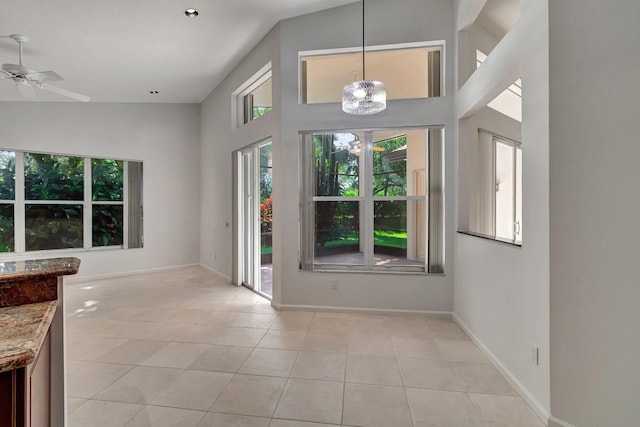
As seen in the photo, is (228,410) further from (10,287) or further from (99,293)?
(99,293)

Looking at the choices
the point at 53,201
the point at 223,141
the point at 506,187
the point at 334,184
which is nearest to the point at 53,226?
the point at 53,201

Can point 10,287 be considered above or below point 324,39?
below

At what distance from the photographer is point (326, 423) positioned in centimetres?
182

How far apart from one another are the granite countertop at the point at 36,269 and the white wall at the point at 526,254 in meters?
2.54

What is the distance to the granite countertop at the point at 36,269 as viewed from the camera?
1.21m

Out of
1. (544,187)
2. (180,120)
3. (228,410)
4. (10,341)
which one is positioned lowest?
(228,410)

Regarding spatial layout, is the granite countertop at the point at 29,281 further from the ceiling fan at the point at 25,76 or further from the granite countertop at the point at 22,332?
the ceiling fan at the point at 25,76

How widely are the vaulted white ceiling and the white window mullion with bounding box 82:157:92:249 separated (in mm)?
1350

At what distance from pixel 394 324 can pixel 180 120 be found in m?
5.79

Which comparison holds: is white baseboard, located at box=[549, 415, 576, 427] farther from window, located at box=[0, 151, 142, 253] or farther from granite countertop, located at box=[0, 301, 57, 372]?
window, located at box=[0, 151, 142, 253]

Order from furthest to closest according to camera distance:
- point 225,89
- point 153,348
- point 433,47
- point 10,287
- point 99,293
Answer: point 225,89 < point 99,293 < point 433,47 < point 153,348 < point 10,287

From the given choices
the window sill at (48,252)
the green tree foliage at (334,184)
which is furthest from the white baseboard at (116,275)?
the green tree foliage at (334,184)

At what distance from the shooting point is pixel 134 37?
3693mm

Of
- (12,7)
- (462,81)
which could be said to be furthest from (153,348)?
(462,81)
